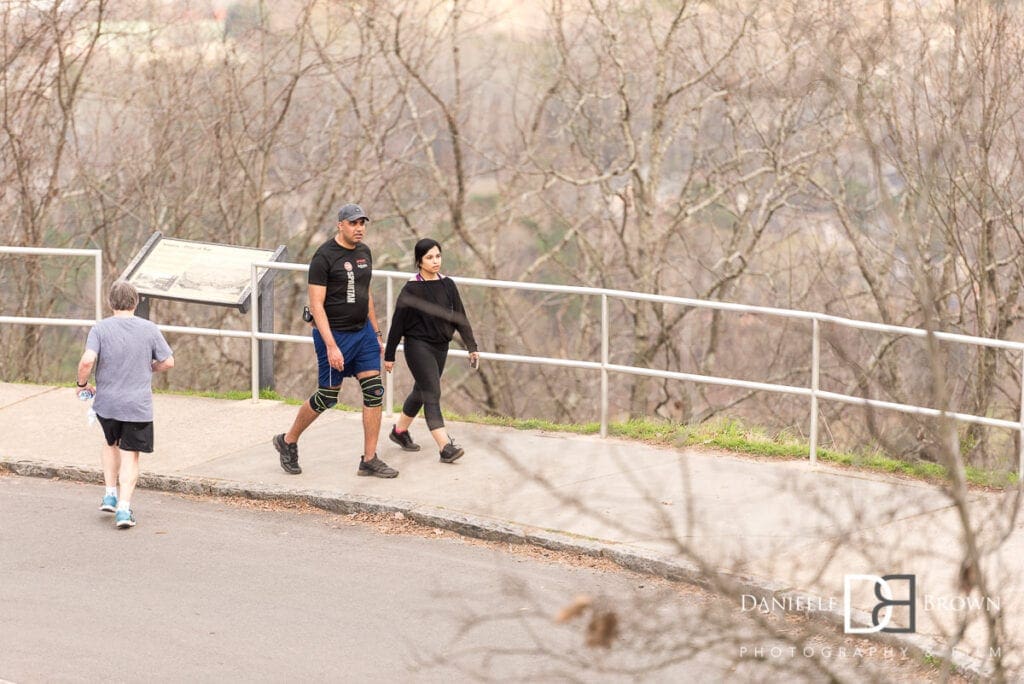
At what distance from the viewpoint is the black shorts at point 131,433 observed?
8742mm

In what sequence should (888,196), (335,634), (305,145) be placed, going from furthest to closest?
(305,145)
(335,634)
(888,196)

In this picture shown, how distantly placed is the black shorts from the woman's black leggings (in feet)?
5.86

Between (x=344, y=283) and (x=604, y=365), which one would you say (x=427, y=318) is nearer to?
(x=344, y=283)

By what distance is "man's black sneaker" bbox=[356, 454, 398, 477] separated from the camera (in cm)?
948

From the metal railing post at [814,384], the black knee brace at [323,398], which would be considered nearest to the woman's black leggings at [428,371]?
the black knee brace at [323,398]

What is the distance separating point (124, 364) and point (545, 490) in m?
2.85

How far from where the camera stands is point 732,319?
2222cm

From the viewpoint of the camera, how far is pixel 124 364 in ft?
28.3

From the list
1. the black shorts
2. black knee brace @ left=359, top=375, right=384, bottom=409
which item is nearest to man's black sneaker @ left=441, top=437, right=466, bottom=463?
black knee brace @ left=359, top=375, right=384, bottom=409

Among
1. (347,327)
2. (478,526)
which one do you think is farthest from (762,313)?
(347,327)

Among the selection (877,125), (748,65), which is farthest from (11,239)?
(877,125)

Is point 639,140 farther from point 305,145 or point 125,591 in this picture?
point 125,591

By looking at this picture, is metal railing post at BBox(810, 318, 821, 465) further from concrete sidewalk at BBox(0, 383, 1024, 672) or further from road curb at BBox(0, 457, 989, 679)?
road curb at BBox(0, 457, 989, 679)

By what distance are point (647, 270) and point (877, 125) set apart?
14.9 feet
